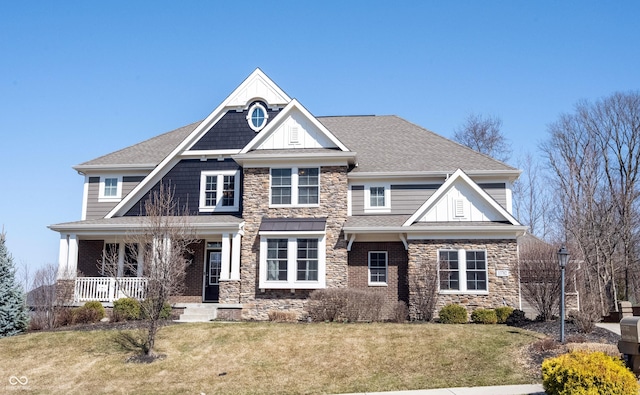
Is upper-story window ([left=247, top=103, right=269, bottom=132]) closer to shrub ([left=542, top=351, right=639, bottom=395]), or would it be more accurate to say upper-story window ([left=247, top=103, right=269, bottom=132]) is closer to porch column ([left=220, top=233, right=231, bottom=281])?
porch column ([left=220, top=233, right=231, bottom=281])

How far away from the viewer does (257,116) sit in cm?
2402

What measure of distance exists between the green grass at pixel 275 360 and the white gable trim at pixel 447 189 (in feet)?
16.4

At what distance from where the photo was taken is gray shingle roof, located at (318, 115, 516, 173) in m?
23.5

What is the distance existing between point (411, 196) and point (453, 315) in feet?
18.4

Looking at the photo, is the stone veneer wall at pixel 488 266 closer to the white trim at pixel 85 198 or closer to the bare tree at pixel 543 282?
the bare tree at pixel 543 282

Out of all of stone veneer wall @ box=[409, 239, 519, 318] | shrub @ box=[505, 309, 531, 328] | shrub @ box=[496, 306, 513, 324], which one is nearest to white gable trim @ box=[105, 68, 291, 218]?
stone veneer wall @ box=[409, 239, 519, 318]

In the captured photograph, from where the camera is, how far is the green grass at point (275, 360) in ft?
43.0

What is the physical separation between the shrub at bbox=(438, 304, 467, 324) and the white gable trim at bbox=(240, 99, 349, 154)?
7.37 metres

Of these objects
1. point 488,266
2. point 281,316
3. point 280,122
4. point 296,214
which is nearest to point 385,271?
point 488,266

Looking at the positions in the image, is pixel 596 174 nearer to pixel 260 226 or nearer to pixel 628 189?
pixel 628 189

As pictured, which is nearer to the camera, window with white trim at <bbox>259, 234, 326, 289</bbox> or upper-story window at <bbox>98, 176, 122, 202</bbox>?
window with white trim at <bbox>259, 234, 326, 289</bbox>

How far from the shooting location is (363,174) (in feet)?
75.7

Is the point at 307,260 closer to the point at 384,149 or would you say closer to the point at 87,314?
the point at 384,149

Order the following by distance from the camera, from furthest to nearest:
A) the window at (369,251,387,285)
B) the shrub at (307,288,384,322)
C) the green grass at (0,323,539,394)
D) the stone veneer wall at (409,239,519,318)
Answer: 1. the window at (369,251,387,285)
2. the stone veneer wall at (409,239,519,318)
3. the shrub at (307,288,384,322)
4. the green grass at (0,323,539,394)
